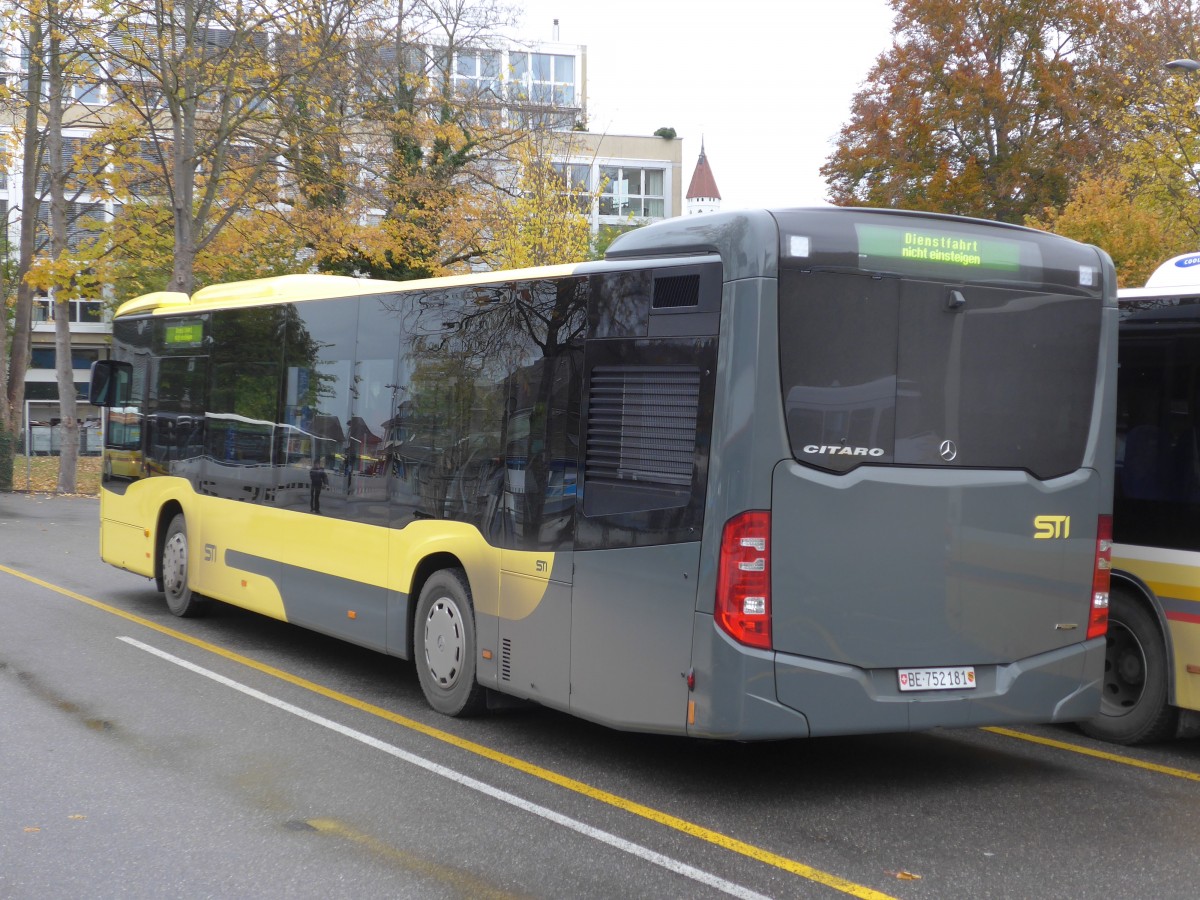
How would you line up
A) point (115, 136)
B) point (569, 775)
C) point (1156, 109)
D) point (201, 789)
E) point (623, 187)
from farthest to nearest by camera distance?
point (623, 187) < point (1156, 109) < point (115, 136) < point (569, 775) < point (201, 789)

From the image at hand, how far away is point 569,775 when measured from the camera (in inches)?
275

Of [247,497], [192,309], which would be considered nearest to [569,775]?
[247,497]

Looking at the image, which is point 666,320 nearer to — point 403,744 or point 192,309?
point 403,744

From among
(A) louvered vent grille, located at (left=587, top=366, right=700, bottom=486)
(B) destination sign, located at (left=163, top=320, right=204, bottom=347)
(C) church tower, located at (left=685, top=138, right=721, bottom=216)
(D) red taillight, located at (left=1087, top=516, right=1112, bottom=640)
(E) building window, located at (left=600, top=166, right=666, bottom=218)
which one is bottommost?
(D) red taillight, located at (left=1087, top=516, right=1112, bottom=640)

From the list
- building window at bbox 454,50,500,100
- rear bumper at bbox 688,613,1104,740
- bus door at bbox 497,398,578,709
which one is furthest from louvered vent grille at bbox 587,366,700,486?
building window at bbox 454,50,500,100

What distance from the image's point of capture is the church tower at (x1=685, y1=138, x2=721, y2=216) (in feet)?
382

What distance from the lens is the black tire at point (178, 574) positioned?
12.3 meters

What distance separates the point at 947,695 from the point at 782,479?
4.75ft

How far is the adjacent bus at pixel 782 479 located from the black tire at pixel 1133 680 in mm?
870

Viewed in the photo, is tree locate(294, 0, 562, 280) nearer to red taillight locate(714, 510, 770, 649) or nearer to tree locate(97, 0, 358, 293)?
tree locate(97, 0, 358, 293)

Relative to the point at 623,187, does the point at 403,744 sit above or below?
below

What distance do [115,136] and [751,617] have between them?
2208cm

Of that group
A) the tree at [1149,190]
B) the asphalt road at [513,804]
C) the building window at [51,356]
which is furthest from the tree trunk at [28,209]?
the building window at [51,356]

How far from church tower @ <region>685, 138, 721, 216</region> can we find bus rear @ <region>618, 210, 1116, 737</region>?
11070 centimetres
